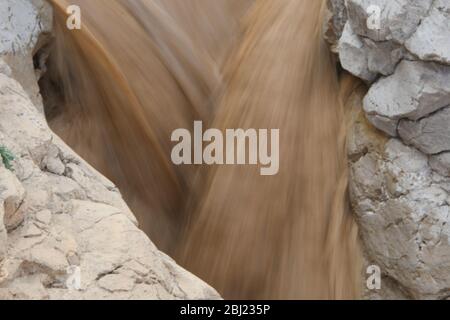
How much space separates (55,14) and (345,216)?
2018mm

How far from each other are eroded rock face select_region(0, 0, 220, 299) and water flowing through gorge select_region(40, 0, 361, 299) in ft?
2.81

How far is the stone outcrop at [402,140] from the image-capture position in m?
3.04

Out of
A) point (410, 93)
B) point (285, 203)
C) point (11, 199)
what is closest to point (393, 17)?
point (410, 93)

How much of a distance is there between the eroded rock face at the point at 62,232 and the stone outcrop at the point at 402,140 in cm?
153

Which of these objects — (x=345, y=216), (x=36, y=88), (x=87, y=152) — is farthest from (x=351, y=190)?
(x=36, y=88)

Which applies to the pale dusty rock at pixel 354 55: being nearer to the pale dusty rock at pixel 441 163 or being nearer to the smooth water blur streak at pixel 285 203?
the smooth water blur streak at pixel 285 203

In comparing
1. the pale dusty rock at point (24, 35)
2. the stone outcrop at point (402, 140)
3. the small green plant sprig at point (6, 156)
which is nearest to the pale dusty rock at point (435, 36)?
the stone outcrop at point (402, 140)

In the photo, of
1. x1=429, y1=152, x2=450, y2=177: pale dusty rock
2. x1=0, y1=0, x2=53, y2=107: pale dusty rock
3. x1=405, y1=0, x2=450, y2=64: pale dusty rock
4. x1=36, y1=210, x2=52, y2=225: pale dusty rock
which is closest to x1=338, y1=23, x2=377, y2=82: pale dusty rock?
x1=405, y1=0, x2=450, y2=64: pale dusty rock

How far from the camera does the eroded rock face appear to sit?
189 centimetres

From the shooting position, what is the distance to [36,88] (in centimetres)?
306

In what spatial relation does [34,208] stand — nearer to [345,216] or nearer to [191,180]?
[191,180]

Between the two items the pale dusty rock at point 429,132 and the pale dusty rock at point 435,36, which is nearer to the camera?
the pale dusty rock at point 435,36

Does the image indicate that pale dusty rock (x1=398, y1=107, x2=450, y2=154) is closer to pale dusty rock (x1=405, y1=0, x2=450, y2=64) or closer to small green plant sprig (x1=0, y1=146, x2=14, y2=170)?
pale dusty rock (x1=405, y1=0, x2=450, y2=64)

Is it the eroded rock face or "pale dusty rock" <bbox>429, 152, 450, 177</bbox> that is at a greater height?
"pale dusty rock" <bbox>429, 152, 450, 177</bbox>
